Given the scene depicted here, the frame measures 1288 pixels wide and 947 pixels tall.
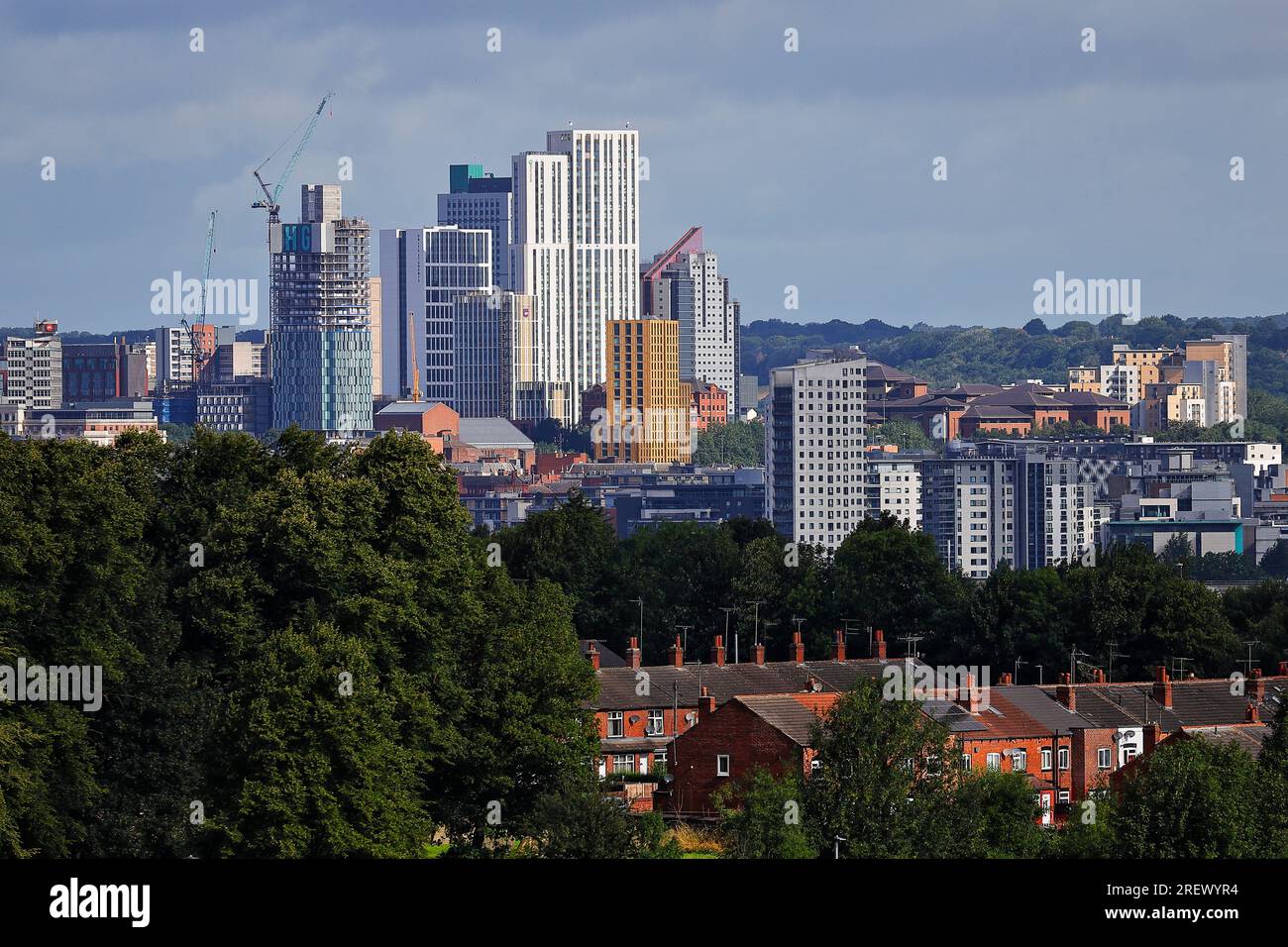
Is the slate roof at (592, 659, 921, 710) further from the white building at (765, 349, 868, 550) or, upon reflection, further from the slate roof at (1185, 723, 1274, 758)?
the white building at (765, 349, 868, 550)

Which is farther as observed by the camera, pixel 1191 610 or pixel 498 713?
pixel 1191 610

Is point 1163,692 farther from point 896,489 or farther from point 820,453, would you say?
point 896,489

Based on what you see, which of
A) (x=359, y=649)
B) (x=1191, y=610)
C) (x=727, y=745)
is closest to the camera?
(x=359, y=649)

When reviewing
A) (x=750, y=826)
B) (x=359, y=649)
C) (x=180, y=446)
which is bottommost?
(x=750, y=826)

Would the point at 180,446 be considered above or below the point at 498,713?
above

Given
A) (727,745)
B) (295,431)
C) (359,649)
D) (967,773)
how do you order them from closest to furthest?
(359,649) → (967,773) → (727,745) → (295,431)

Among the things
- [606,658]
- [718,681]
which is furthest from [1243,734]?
[606,658]
